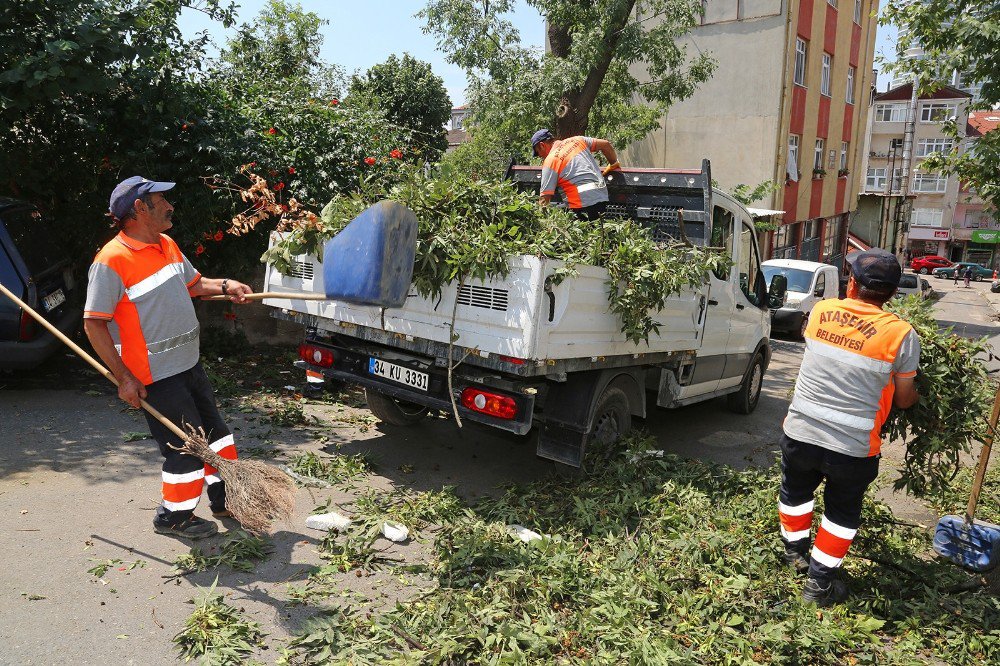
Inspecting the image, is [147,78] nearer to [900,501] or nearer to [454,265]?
[454,265]

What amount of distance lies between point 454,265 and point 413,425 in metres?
2.35

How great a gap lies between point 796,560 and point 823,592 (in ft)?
0.91

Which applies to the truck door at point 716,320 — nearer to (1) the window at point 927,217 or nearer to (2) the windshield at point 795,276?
(2) the windshield at point 795,276

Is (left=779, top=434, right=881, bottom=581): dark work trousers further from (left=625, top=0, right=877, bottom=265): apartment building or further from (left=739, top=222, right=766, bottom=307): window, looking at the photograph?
(left=625, top=0, right=877, bottom=265): apartment building

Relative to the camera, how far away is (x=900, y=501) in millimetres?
5523

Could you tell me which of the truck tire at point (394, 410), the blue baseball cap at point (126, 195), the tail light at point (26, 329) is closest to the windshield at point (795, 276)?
the truck tire at point (394, 410)

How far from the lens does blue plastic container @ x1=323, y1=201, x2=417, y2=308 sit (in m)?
4.08

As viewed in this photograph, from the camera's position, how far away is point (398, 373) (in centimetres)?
496

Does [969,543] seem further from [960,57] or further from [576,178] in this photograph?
[960,57]

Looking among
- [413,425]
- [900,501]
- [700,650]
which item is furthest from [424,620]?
[900,501]

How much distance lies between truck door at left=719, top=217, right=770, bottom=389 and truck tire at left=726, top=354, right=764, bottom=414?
185 mm

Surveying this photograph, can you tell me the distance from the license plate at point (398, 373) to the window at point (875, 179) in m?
56.6

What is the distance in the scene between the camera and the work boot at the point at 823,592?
362cm

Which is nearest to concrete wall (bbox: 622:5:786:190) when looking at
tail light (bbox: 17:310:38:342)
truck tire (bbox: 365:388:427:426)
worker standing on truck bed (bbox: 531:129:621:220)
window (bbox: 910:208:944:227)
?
worker standing on truck bed (bbox: 531:129:621:220)
